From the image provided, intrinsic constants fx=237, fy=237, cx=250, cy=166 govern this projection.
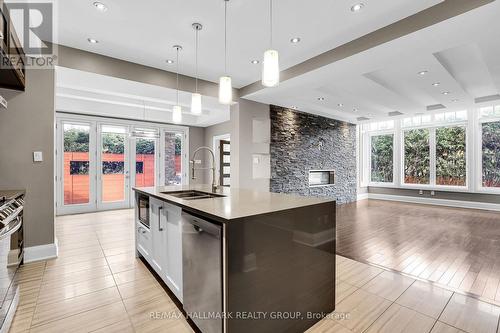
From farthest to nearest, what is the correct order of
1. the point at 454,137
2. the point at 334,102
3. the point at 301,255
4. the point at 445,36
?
the point at 454,137 → the point at 334,102 → the point at 445,36 → the point at 301,255

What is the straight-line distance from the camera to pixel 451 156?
23.4 ft

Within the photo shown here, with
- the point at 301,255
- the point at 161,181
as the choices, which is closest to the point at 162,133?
the point at 161,181

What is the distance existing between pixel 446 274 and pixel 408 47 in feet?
8.80

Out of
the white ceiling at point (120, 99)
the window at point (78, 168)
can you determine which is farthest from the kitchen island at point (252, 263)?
the window at point (78, 168)

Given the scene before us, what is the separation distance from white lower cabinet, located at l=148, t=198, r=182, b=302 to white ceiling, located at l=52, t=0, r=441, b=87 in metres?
2.01

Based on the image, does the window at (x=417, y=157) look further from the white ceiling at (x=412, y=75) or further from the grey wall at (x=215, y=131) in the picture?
the grey wall at (x=215, y=131)

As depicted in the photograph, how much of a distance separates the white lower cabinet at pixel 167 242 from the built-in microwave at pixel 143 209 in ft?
0.54

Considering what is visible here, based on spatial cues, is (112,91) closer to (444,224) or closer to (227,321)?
(227,321)

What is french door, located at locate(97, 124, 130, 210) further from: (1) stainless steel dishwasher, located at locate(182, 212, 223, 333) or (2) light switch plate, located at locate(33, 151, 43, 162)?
(1) stainless steel dishwasher, located at locate(182, 212, 223, 333)

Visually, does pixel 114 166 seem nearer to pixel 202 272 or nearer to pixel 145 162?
pixel 145 162

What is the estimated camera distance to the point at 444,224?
4.92m

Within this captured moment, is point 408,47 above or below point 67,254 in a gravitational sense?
above

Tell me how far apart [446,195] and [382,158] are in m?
2.22

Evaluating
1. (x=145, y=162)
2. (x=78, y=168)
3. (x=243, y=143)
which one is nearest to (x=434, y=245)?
(x=243, y=143)
